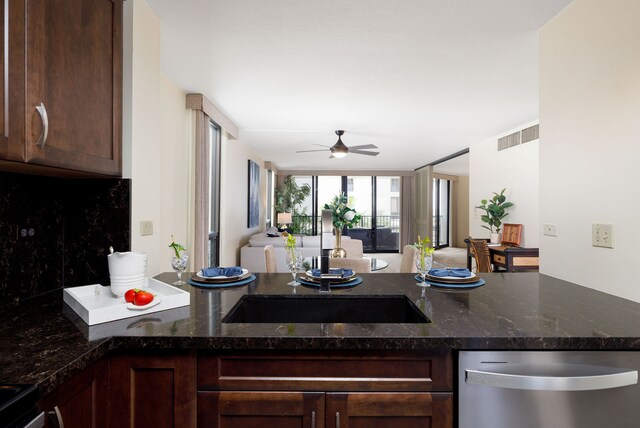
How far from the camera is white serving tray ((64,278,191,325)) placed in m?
1.15

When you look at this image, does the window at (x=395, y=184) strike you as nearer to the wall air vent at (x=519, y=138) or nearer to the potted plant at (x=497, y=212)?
the wall air vent at (x=519, y=138)

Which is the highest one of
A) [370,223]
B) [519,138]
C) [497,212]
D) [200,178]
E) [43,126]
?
[519,138]

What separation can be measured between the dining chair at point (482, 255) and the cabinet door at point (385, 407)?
3.44 metres

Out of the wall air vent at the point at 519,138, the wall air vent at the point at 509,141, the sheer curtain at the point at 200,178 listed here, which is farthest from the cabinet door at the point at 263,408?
the wall air vent at the point at 509,141

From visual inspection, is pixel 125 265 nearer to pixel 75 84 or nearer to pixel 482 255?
pixel 75 84

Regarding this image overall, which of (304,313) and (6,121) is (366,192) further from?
(6,121)

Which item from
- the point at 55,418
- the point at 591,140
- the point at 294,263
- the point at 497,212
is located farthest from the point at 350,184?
the point at 55,418

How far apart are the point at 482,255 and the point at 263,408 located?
12.7 feet

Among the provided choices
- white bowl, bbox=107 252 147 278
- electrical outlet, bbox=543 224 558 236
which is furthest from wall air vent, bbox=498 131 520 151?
white bowl, bbox=107 252 147 278

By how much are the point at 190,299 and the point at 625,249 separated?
2016 millimetres

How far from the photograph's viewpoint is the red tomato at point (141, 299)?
1229mm

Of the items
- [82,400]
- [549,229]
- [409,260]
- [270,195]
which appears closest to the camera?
[82,400]

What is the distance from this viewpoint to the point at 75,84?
127cm

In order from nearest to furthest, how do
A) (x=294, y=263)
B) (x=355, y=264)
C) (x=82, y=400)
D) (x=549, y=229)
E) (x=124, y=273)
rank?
(x=82, y=400) < (x=124, y=273) < (x=294, y=263) < (x=549, y=229) < (x=355, y=264)
